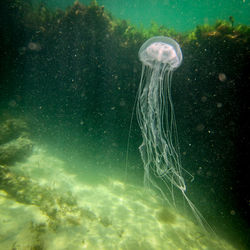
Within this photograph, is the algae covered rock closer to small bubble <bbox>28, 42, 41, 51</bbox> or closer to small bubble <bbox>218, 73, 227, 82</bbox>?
small bubble <bbox>28, 42, 41, 51</bbox>

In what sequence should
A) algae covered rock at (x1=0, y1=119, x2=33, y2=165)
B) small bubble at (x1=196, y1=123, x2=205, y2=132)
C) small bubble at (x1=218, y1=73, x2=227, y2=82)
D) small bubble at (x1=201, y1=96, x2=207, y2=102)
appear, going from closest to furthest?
1. small bubble at (x1=218, y1=73, x2=227, y2=82)
2. small bubble at (x1=201, y1=96, x2=207, y2=102)
3. small bubble at (x1=196, y1=123, x2=205, y2=132)
4. algae covered rock at (x1=0, y1=119, x2=33, y2=165)

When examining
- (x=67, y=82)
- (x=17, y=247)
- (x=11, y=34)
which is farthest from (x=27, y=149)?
(x=11, y=34)

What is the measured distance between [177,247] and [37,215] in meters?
3.44

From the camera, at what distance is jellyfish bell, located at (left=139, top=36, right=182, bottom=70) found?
15.3 ft

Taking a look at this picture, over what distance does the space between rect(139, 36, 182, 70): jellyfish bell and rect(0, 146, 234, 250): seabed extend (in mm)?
4635

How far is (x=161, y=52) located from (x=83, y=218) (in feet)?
17.4

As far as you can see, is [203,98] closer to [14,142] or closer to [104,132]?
[104,132]

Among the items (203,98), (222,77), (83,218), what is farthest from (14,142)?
(222,77)

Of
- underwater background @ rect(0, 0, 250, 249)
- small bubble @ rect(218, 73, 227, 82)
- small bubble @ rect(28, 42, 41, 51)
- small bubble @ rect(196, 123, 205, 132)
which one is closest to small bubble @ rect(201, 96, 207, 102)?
underwater background @ rect(0, 0, 250, 249)

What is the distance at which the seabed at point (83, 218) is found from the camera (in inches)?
122

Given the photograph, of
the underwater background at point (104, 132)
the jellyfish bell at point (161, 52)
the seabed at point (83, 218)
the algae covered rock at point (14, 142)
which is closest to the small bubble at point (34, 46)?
the underwater background at point (104, 132)

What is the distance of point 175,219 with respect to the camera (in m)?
4.93

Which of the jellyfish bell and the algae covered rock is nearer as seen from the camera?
the jellyfish bell

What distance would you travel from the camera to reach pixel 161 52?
4.98 metres
